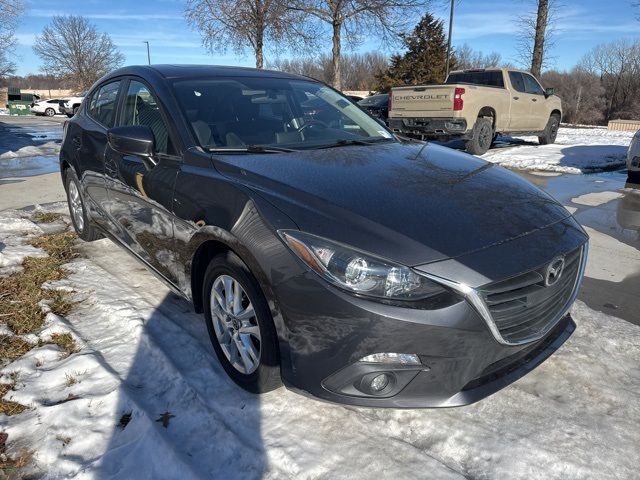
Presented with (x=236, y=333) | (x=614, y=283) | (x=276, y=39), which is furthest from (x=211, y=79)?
(x=276, y=39)

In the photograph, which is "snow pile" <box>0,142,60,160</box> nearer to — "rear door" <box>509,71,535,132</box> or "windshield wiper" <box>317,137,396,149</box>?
"windshield wiper" <box>317,137,396,149</box>

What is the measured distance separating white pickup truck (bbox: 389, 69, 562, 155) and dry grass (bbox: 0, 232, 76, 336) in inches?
327

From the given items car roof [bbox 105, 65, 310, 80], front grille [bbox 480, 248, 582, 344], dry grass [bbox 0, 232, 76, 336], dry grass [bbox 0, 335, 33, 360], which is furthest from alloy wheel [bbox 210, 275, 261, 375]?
car roof [bbox 105, 65, 310, 80]

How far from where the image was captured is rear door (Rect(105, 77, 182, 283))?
3.00 m

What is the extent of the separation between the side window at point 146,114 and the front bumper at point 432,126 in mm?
8095

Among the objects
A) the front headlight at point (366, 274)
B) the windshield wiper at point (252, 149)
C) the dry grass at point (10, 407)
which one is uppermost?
the windshield wiper at point (252, 149)

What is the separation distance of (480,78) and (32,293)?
11634mm

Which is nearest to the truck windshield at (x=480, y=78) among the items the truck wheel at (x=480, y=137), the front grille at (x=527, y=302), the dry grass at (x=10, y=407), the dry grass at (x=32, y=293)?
the truck wheel at (x=480, y=137)

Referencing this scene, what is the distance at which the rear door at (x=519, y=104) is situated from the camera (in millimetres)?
12133

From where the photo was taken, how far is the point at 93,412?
8.00 feet

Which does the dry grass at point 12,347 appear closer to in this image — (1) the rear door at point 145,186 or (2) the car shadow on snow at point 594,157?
(1) the rear door at point 145,186

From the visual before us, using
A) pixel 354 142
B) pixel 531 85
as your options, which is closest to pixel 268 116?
pixel 354 142

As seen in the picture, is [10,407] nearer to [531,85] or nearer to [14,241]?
[14,241]

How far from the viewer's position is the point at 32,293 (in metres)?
3.78
